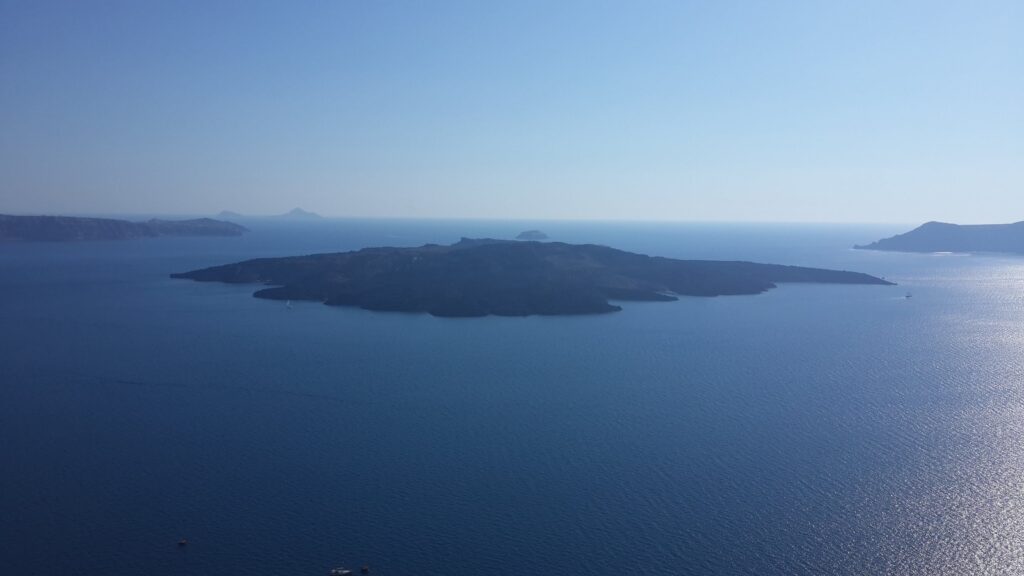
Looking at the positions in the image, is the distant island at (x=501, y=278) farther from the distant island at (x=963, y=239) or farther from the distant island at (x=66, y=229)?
the distant island at (x=66, y=229)

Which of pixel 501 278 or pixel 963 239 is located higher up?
pixel 963 239

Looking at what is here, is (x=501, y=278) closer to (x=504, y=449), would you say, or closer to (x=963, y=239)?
(x=504, y=449)

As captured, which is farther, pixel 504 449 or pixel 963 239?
pixel 963 239

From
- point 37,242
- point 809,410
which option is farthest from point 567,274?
point 37,242

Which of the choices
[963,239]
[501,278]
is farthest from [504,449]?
[963,239]

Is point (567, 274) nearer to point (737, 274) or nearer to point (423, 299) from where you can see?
point (423, 299)

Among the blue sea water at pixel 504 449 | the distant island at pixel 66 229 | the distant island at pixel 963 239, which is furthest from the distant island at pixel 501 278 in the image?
the distant island at pixel 66 229
